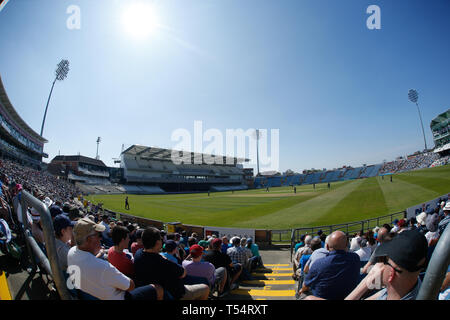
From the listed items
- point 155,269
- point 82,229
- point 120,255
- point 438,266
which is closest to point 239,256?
point 155,269

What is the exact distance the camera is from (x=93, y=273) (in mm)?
2199

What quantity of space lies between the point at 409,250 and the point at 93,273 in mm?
2958

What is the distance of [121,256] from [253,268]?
19.5 ft

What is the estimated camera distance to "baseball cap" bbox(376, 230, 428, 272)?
1452 mm

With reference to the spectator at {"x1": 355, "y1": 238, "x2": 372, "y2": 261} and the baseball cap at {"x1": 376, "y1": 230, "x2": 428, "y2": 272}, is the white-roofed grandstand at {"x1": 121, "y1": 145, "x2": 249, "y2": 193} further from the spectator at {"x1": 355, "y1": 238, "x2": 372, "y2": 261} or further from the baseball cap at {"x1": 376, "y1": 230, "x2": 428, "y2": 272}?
the baseball cap at {"x1": 376, "y1": 230, "x2": 428, "y2": 272}

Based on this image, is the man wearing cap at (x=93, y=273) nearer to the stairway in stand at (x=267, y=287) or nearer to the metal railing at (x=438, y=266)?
the metal railing at (x=438, y=266)

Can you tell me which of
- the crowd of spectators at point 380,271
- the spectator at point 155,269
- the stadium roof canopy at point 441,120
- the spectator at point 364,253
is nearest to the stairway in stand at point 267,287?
the crowd of spectators at point 380,271

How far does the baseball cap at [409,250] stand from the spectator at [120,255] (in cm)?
309

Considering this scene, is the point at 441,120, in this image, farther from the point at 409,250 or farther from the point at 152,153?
the point at 152,153
